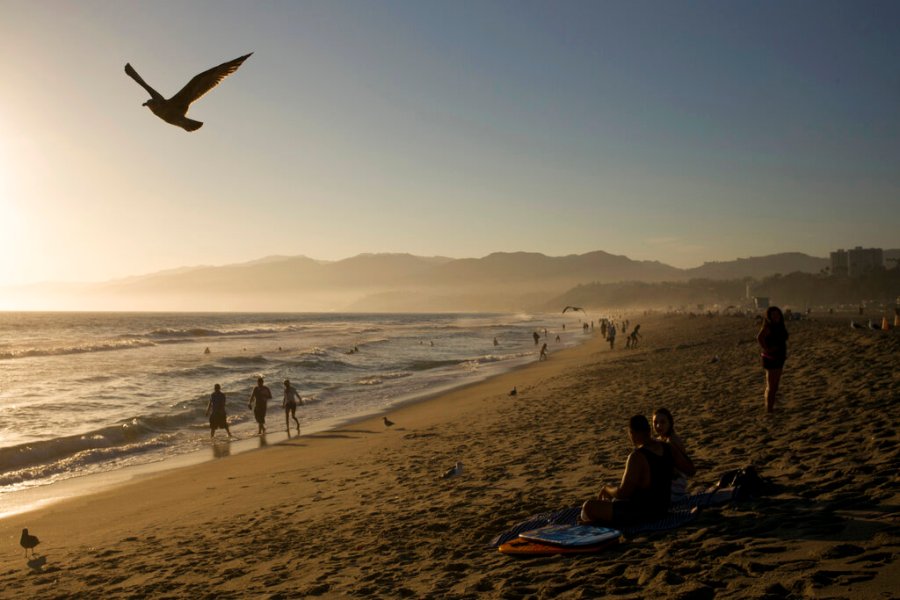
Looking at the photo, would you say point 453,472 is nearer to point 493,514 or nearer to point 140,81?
point 493,514

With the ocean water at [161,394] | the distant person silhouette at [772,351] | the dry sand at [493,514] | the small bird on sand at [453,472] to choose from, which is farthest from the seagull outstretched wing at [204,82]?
the ocean water at [161,394]

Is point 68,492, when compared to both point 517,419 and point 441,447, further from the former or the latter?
point 517,419

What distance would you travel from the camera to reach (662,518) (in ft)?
19.1

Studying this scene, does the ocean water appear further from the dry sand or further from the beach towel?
the beach towel

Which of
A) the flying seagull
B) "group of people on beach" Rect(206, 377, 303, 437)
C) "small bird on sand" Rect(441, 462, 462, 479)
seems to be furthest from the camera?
"group of people on beach" Rect(206, 377, 303, 437)

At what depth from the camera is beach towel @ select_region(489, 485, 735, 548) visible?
5.69 m

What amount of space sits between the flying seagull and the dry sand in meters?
4.45

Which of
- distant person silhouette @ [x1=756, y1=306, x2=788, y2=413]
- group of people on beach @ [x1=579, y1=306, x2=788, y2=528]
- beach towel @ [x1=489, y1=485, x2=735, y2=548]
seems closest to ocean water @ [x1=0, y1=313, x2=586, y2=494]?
beach towel @ [x1=489, y1=485, x2=735, y2=548]

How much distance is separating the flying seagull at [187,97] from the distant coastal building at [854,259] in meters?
173

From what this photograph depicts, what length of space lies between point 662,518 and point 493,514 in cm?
200

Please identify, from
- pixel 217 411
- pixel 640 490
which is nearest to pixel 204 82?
pixel 640 490

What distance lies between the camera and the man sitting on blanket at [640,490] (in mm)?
5797

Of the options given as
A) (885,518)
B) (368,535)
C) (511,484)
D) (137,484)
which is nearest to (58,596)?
(368,535)

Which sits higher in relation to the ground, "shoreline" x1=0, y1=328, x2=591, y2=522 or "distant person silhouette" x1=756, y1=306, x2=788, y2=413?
"distant person silhouette" x1=756, y1=306, x2=788, y2=413
